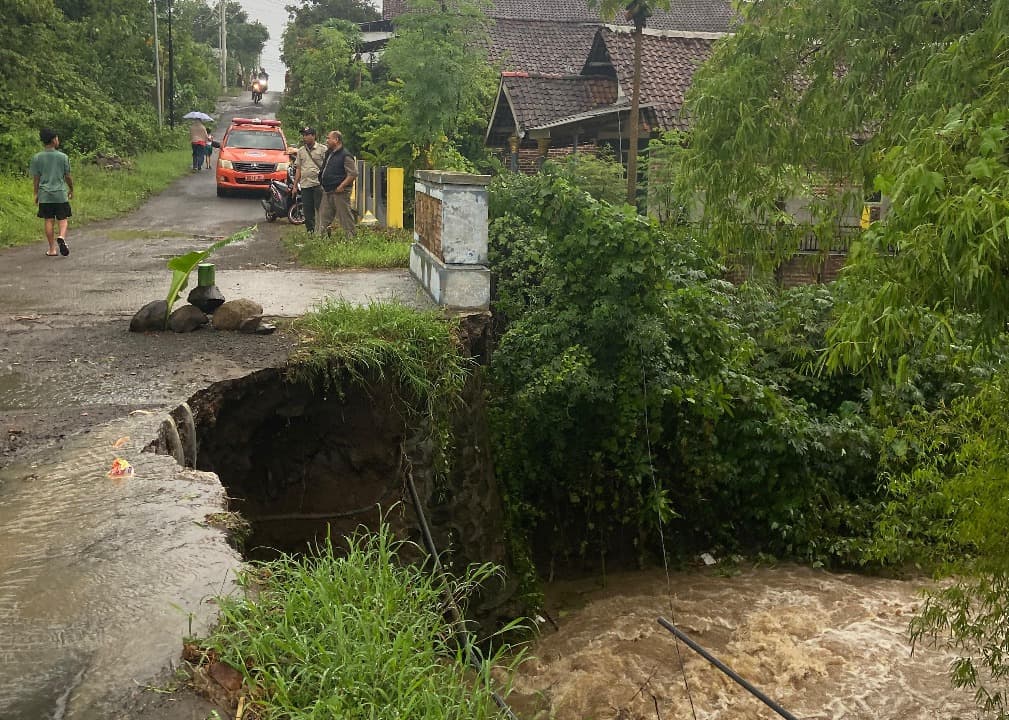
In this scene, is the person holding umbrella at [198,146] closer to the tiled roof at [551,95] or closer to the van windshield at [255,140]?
the van windshield at [255,140]

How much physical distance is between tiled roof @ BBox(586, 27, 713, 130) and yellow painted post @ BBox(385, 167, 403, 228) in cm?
626

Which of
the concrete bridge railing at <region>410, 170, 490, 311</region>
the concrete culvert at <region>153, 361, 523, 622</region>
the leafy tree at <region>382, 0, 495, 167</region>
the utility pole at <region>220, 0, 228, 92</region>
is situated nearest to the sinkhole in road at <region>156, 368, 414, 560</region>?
the concrete culvert at <region>153, 361, 523, 622</region>

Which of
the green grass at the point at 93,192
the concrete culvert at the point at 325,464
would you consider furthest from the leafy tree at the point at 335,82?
the concrete culvert at the point at 325,464

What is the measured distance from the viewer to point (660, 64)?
825 inches

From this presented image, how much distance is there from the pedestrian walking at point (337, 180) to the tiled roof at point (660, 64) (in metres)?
7.84

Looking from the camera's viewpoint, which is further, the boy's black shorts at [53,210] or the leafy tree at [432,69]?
the leafy tree at [432,69]

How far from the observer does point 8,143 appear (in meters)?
21.4

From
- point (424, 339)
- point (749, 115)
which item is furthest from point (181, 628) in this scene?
point (749, 115)

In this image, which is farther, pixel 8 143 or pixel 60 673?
pixel 8 143

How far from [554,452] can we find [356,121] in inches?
542

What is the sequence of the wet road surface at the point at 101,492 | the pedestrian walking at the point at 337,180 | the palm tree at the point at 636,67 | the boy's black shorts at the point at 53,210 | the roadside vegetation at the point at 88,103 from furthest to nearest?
the roadside vegetation at the point at 88,103 → the palm tree at the point at 636,67 → the pedestrian walking at the point at 337,180 → the boy's black shorts at the point at 53,210 → the wet road surface at the point at 101,492

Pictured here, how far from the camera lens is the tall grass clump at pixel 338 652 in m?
3.23

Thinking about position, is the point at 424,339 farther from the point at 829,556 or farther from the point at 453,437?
the point at 829,556

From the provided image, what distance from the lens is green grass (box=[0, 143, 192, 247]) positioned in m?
15.1
